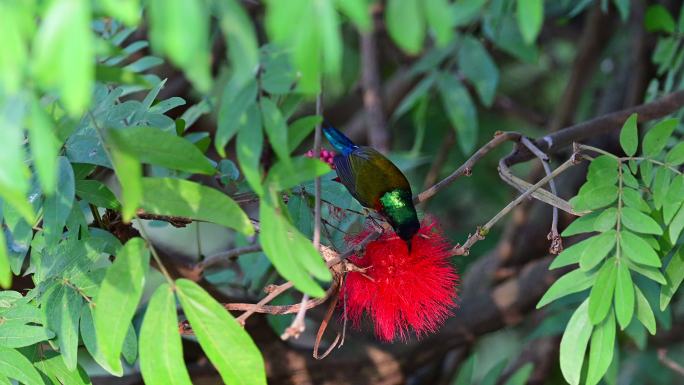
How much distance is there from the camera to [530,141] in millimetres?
1690

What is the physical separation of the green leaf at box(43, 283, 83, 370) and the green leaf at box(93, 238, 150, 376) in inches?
10.1

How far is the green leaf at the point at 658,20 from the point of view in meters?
2.51

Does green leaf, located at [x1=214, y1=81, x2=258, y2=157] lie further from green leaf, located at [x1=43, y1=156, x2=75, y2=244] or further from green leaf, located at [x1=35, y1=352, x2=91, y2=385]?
green leaf, located at [x1=35, y1=352, x2=91, y2=385]

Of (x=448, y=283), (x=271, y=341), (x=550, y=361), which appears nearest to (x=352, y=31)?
(x=550, y=361)

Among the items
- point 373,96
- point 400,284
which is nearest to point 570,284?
point 400,284

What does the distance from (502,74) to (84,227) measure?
277cm

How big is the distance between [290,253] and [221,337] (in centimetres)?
19

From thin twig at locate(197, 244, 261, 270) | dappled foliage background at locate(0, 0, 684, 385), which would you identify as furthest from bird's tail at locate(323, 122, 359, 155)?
thin twig at locate(197, 244, 261, 270)

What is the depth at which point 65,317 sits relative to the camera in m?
1.43

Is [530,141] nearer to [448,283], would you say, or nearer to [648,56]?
[448,283]

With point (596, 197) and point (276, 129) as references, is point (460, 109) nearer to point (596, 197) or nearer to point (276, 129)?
point (596, 197)

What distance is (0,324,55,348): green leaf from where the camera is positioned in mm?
1415

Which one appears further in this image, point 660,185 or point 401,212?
point 401,212

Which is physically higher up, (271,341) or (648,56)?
(648,56)
